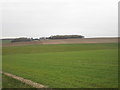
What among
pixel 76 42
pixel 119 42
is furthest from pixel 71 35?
pixel 119 42

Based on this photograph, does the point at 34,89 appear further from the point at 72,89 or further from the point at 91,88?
the point at 91,88

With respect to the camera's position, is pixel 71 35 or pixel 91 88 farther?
pixel 71 35

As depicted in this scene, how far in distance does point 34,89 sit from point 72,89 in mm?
2381

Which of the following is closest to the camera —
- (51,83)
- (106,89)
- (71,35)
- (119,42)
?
(106,89)

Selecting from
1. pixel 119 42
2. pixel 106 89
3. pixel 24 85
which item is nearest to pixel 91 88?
pixel 106 89

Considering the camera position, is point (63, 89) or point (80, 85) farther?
point (80, 85)

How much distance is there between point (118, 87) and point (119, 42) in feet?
160

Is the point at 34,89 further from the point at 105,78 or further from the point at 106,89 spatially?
the point at 105,78

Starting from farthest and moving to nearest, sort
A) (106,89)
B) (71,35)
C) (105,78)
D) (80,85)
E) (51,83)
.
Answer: (71,35), (105,78), (51,83), (80,85), (106,89)

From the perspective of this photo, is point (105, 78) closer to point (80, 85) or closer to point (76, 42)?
point (80, 85)

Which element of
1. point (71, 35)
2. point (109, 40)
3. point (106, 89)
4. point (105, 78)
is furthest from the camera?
point (71, 35)

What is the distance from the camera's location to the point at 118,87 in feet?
43.9

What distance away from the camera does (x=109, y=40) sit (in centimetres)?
6644

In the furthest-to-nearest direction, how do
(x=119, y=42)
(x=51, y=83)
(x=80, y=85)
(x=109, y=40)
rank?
(x=109, y=40), (x=119, y=42), (x=51, y=83), (x=80, y=85)
